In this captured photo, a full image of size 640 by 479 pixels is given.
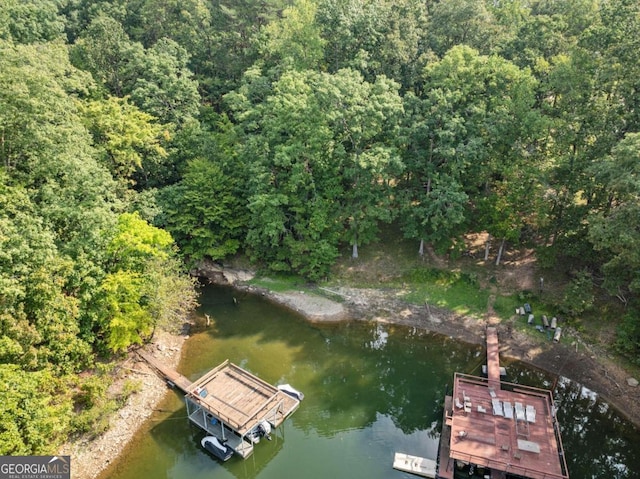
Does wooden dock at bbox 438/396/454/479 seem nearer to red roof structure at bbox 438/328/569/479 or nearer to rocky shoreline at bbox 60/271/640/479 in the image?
red roof structure at bbox 438/328/569/479

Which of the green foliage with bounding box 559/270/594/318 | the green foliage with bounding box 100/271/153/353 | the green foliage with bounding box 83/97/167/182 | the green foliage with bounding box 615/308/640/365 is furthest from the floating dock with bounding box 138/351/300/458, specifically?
the green foliage with bounding box 615/308/640/365

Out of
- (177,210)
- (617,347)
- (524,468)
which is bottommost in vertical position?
(524,468)

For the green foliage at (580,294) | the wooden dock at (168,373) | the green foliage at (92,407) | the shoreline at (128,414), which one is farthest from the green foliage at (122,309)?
the green foliage at (580,294)

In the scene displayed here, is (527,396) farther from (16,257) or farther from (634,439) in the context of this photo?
(16,257)

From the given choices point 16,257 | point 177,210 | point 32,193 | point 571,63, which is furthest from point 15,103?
point 571,63

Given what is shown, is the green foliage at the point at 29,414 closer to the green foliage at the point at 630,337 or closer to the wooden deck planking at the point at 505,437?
the wooden deck planking at the point at 505,437

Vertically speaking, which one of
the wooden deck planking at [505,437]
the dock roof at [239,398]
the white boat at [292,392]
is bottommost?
the white boat at [292,392]
